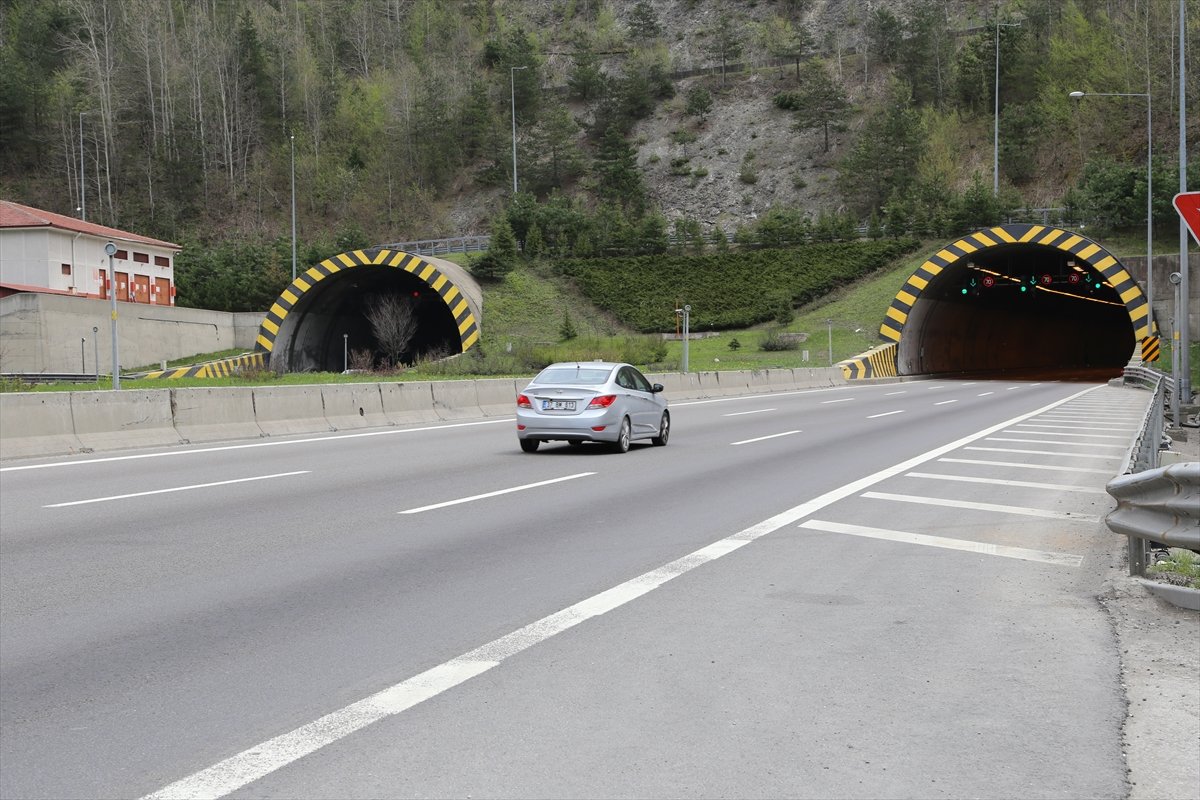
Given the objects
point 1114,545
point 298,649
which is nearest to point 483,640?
point 298,649

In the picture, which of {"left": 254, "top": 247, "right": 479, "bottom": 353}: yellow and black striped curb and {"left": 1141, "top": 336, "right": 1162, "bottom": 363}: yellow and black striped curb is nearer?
{"left": 1141, "top": 336, "right": 1162, "bottom": 363}: yellow and black striped curb

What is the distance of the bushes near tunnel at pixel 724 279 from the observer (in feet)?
207

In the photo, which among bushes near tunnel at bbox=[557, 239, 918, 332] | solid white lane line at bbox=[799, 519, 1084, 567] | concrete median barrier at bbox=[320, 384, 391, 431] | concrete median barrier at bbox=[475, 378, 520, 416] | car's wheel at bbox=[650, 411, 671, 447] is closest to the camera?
solid white lane line at bbox=[799, 519, 1084, 567]

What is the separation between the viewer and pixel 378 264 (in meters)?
54.9

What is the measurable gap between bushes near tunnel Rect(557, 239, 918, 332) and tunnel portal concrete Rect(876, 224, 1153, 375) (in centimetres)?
607

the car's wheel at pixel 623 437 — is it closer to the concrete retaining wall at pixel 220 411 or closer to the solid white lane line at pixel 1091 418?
the concrete retaining wall at pixel 220 411

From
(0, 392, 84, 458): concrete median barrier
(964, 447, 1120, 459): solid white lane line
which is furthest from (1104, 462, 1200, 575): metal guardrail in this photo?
(0, 392, 84, 458): concrete median barrier

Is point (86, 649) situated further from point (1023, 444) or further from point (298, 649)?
point (1023, 444)

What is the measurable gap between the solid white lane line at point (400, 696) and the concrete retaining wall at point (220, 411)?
11.7 metres

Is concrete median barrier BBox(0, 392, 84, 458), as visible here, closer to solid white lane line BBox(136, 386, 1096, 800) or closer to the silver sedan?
the silver sedan

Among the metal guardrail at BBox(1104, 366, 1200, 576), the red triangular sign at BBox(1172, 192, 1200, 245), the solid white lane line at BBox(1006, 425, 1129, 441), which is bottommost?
the solid white lane line at BBox(1006, 425, 1129, 441)

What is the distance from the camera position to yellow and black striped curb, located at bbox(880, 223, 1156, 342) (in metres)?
50.7

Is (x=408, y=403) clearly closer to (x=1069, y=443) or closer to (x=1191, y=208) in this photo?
(x=1069, y=443)

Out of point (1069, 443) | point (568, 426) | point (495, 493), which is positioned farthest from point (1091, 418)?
point (495, 493)
